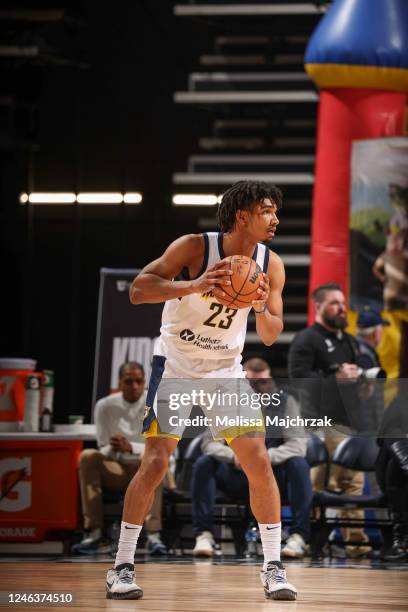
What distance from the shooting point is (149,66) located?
11.7 meters

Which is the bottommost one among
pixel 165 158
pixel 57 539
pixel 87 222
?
pixel 57 539

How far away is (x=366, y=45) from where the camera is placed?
8836 millimetres

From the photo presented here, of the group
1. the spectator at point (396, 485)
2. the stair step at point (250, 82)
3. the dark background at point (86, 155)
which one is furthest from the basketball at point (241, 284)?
the dark background at point (86, 155)

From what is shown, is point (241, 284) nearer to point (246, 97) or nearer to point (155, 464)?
point (155, 464)

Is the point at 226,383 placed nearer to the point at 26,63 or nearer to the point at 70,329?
the point at 70,329

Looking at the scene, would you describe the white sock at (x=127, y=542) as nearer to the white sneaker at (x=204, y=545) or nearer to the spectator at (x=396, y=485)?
the white sneaker at (x=204, y=545)

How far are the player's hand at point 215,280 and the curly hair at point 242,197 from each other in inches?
15.0

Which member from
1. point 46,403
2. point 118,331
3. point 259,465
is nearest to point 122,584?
point 259,465

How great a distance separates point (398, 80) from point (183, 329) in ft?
16.7

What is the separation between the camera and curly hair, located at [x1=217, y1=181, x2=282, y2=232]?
4.51 metres

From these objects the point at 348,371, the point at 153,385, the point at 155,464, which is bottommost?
the point at 155,464

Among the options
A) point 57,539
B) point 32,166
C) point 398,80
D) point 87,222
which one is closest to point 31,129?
point 32,166

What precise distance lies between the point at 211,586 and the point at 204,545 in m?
1.77

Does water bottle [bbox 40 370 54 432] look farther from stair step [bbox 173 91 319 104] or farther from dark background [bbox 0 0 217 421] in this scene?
stair step [bbox 173 91 319 104]
